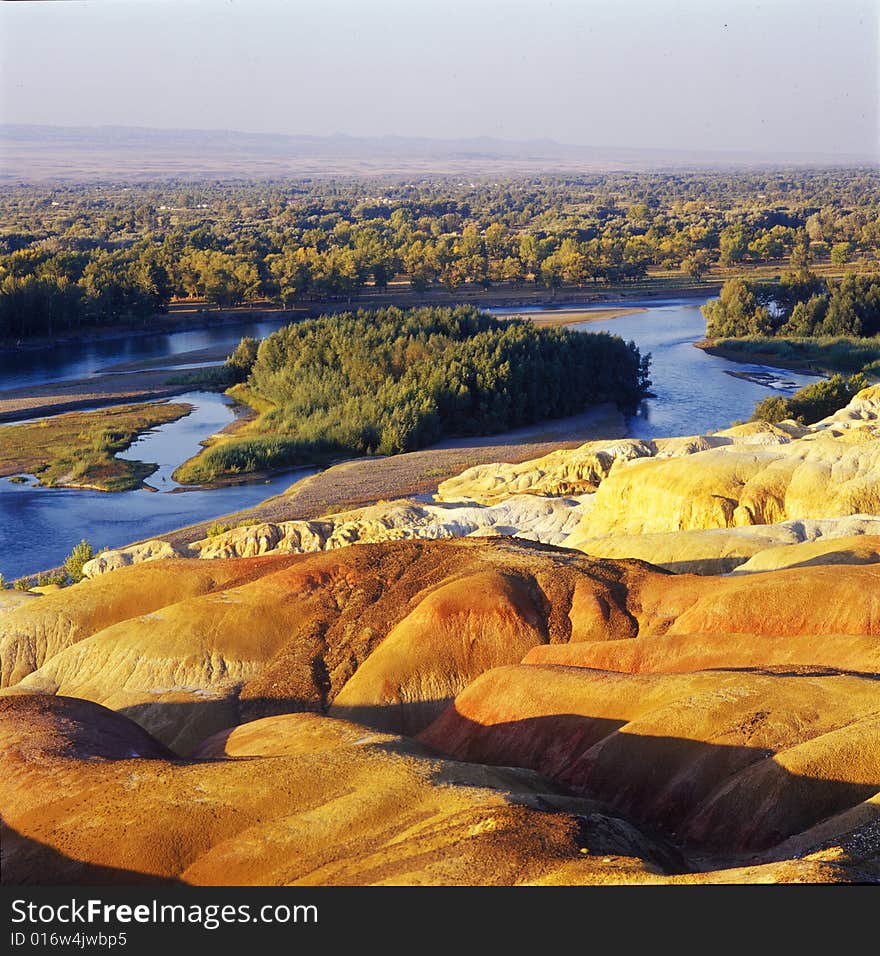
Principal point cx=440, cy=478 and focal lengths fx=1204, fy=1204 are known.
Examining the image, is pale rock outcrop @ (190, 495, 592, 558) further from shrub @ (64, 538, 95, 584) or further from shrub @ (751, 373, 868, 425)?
shrub @ (751, 373, 868, 425)

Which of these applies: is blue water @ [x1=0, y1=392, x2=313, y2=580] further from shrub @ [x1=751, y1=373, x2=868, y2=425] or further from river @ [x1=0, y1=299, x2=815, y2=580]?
shrub @ [x1=751, y1=373, x2=868, y2=425]

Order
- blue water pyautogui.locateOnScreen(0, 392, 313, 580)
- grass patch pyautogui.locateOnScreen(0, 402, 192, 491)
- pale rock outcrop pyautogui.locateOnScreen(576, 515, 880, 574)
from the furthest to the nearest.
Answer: grass patch pyautogui.locateOnScreen(0, 402, 192, 491)
blue water pyautogui.locateOnScreen(0, 392, 313, 580)
pale rock outcrop pyautogui.locateOnScreen(576, 515, 880, 574)

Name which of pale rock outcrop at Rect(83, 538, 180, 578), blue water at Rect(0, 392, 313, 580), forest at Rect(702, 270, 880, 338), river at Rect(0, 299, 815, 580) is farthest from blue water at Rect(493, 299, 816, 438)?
pale rock outcrop at Rect(83, 538, 180, 578)

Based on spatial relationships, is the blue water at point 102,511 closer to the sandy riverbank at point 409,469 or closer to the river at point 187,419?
the river at point 187,419

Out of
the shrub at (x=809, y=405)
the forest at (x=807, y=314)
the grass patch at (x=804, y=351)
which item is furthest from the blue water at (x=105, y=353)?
the shrub at (x=809, y=405)

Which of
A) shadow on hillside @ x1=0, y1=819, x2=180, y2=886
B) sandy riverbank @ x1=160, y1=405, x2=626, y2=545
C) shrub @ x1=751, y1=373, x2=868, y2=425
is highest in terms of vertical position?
shadow on hillside @ x1=0, y1=819, x2=180, y2=886

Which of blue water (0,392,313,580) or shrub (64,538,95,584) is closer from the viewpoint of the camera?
shrub (64,538,95,584)

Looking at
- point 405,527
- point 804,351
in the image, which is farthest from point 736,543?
point 804,351

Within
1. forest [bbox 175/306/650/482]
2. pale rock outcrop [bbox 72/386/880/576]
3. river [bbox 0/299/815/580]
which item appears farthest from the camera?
forest [bbox 175/306/650/482]

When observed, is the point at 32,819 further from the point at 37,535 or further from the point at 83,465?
the point at 83,465

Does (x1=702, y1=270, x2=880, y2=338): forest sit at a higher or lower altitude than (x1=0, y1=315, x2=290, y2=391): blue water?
higher
